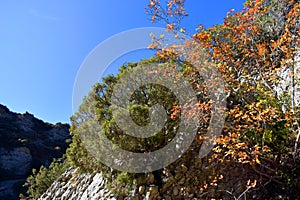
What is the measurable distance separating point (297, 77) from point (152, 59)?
3056mm

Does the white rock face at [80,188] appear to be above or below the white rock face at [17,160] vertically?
below

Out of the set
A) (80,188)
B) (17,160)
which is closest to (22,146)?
(17,160)

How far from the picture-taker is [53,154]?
99.7 ft

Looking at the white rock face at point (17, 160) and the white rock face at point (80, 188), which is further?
the white rock face at point (17, 160)

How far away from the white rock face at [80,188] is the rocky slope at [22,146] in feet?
51.3

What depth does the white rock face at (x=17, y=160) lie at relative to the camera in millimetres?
26797

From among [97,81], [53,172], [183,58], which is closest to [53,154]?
[53,172]

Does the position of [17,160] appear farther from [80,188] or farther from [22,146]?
[80,188]

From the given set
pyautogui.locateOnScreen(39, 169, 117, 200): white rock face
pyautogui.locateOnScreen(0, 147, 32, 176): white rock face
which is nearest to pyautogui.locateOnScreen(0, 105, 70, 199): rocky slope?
pyautogui.locateOnScreen(0, 147, 32, 176): white rock face

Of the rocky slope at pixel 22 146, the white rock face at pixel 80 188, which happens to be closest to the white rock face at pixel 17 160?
the rocky slope at pixel 22 146

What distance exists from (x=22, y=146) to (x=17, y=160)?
5.96 ft

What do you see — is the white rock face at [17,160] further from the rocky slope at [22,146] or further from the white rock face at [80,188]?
the white rock face at [80,188]

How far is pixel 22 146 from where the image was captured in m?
29.1

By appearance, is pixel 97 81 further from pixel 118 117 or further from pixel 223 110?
pixel 223 110
